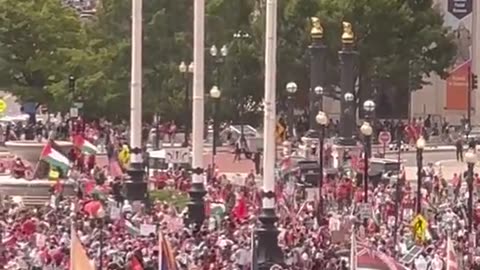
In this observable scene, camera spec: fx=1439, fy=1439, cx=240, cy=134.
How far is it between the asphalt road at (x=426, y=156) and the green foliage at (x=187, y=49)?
6.77 metres

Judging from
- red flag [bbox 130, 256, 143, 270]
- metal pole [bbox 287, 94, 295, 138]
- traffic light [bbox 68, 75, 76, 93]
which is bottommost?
red flag [bbox 130, 256, 143, 270]

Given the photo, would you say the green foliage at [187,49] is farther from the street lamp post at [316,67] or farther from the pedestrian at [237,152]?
the street lamp post at [316,67]

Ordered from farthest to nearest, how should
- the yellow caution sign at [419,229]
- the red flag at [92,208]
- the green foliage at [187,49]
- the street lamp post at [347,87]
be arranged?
the green foliage at [187,49] < the street lamp post at [347,87] < the red flag at [92,208] < the yellow caution sign at [419,229]

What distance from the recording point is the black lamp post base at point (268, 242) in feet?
87.6

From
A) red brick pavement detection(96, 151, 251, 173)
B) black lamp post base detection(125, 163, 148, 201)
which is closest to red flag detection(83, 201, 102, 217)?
black lamp post base detection(125, 163, 148, 201)

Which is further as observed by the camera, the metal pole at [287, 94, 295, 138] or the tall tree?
the tall tree

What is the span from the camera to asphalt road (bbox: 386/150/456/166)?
62.4m

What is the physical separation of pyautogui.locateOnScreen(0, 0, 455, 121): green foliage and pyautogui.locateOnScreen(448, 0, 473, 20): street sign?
438 inches

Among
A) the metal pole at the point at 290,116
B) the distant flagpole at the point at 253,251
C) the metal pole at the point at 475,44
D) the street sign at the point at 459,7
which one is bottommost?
the distant flagpole at the point at 253,251

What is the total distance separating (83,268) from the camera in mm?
20922

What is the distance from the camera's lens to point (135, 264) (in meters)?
25.0

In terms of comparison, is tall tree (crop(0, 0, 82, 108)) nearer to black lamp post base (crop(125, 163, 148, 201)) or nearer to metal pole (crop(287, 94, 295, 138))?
metal pole (crop(287, 94, 295, 138))

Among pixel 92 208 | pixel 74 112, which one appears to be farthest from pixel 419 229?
pixel 74 112

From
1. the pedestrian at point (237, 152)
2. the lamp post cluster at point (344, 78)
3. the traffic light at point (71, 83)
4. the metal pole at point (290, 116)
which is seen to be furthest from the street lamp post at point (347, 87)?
the traffic light at point (71, 83)
